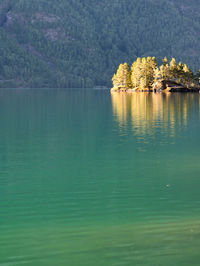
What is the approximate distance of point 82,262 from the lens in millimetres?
18844

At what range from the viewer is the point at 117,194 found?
29.5 m

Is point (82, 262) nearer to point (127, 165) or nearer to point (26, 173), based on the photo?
point (26, 173)

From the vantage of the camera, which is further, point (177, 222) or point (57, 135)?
point (57, 135)

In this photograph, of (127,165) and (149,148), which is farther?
(149,148)

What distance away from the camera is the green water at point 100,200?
64.8 feet

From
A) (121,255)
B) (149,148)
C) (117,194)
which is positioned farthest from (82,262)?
(149,148)

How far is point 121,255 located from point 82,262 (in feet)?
5.26

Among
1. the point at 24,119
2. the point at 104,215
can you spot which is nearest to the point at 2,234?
the point at 104,215

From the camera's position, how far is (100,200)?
28.0 metres

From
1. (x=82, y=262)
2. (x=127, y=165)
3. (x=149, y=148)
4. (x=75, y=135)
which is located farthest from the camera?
(x=75, y=135)

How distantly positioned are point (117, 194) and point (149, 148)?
18608 mm

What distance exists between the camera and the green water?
19766 millimetres

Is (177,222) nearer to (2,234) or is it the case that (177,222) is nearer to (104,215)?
(104,215)

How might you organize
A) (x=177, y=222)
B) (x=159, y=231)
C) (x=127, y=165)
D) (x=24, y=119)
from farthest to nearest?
(x=24, y=119)
(x=127, y=165)
(x=177, y=222)
(x=159, y=231)
